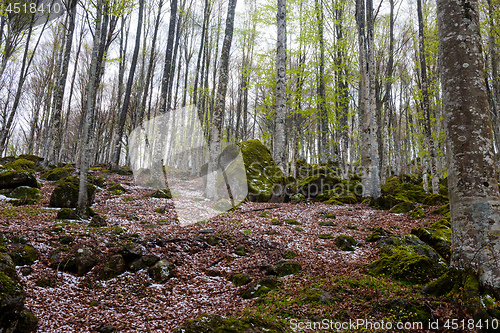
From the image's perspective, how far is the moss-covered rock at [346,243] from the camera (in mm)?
A: 5758

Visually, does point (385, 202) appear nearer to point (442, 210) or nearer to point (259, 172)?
point (442, 210)

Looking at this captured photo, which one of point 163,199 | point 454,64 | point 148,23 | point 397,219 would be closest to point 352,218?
point 397,219

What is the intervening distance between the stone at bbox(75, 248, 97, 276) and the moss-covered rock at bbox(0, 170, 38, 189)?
6397 mm

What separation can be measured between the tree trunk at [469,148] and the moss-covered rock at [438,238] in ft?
6.79

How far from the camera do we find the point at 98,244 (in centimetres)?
486

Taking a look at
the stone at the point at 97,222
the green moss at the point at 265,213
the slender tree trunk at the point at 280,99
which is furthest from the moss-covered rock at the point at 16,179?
the slender tree trunk at the point at 280,99

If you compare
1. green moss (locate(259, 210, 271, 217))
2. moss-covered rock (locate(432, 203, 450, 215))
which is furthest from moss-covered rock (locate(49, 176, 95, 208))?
moss-covered rock (locate(432, 203, 450, 215))

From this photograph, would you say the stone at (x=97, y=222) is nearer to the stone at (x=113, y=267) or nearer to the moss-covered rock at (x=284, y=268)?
the stone at (x=113, y=267)

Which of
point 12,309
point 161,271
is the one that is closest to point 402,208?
point 161,271

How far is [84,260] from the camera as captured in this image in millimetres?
4301

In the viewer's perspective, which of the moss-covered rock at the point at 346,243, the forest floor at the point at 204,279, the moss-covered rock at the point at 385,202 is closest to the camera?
the forest floor at the point at 204,279

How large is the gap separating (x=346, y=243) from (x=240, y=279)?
2775mm

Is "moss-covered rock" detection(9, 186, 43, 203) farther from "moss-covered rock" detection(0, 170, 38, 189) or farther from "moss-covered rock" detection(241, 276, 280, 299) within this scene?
"moss-covered rock" detection(241, 276, 280, 299)

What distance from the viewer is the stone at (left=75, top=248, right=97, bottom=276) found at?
4.22m
